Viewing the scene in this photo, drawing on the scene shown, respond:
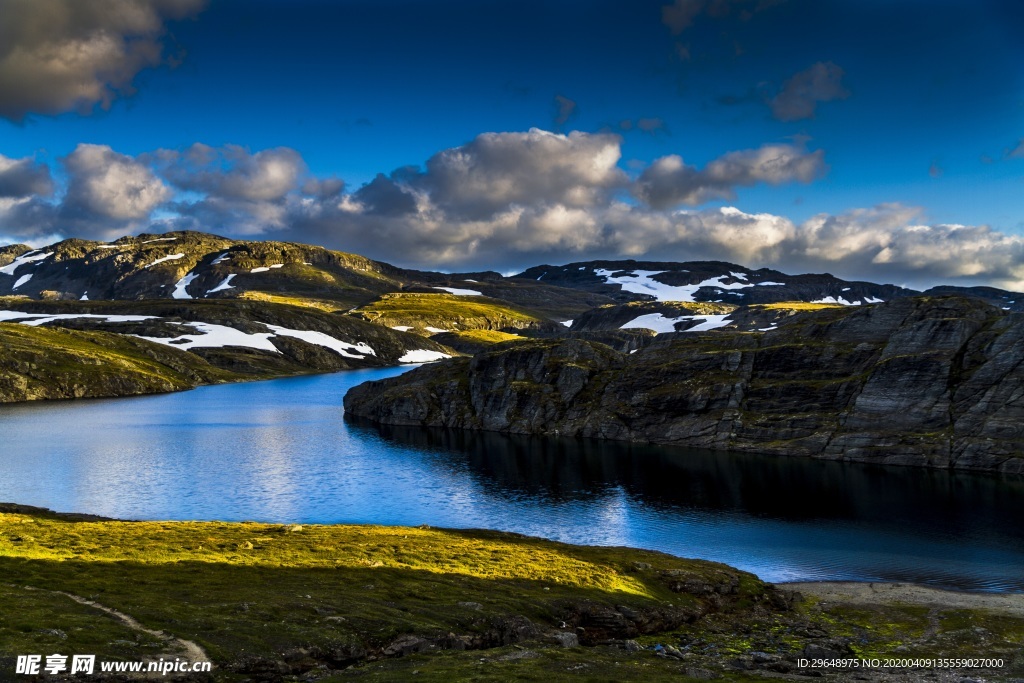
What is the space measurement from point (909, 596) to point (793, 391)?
86895 millimetres

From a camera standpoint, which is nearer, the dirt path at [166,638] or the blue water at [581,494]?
the dirt path at [166,638]

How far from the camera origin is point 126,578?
44.0 meters

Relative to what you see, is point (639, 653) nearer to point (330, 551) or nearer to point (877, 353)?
point (330, 551)

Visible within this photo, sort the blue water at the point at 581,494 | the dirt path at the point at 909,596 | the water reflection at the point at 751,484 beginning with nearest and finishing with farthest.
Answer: the dirt path at the point at 909,596 → the blue water at the point at 581,494 → the water reflection at the point at 751,484

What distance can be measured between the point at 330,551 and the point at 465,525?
103 ft

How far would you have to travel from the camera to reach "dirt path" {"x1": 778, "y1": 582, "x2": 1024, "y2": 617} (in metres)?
58.2

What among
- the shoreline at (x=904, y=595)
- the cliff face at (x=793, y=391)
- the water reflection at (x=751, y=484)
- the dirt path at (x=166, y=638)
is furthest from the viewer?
the cliff face at (x=793, y=391)

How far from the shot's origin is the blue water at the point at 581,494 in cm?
7756

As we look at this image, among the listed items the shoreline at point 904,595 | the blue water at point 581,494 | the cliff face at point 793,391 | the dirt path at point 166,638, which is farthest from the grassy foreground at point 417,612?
the cliff face at point 793,391

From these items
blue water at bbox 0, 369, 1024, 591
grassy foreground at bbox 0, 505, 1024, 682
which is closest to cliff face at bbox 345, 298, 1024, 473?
blue water at bbox 0, 369, 1024, 591

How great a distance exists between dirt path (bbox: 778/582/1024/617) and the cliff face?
6681cm

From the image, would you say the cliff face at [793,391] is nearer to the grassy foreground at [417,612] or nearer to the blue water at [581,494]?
the blue water at [581,494]

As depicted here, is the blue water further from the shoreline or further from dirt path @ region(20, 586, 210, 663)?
dirt path @ region(20, 586, 210, 663)

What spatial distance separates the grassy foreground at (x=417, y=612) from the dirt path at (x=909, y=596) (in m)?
2.06
